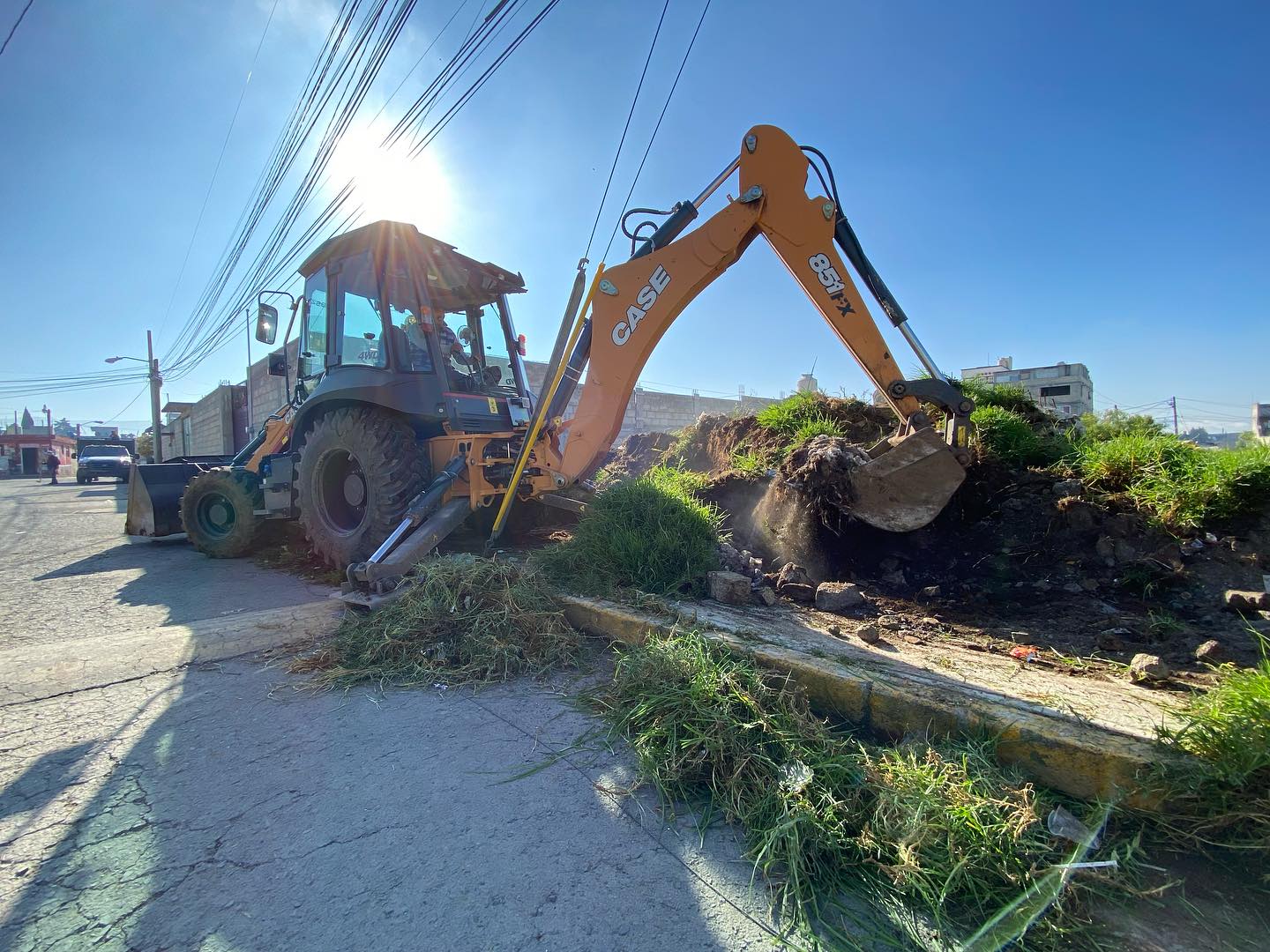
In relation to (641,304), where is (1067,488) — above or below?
below

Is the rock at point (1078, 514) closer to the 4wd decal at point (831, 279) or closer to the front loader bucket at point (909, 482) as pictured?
the front loader bucket at point (909, 482)

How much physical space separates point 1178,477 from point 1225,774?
3046 mm

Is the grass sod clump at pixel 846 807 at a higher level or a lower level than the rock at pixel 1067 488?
lower

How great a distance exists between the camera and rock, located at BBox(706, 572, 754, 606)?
146 inches

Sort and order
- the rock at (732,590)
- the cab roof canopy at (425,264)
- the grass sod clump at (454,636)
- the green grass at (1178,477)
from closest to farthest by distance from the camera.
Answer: the grass sod clump at (454,636)
the green grass at (1178,477)
the rock at (732,590)
the cab roof canopy at (425,264)

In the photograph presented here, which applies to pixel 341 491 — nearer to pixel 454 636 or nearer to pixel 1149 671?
pixel 454 636

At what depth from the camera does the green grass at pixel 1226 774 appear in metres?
1.54

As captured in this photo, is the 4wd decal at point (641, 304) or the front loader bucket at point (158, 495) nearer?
the 4wd decal at point (641, 304)

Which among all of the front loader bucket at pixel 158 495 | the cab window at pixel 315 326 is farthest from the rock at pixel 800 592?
the front loader bucket at pixel 158 495

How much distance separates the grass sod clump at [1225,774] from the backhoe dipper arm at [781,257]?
2.53 meters

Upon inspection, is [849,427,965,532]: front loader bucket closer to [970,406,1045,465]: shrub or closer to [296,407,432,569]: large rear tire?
[970,406,1045,465]: shrub

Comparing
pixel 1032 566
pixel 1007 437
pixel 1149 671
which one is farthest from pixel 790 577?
pixel 1007 437

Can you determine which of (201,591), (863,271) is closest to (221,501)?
(201,591)

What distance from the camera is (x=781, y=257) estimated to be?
418cm
